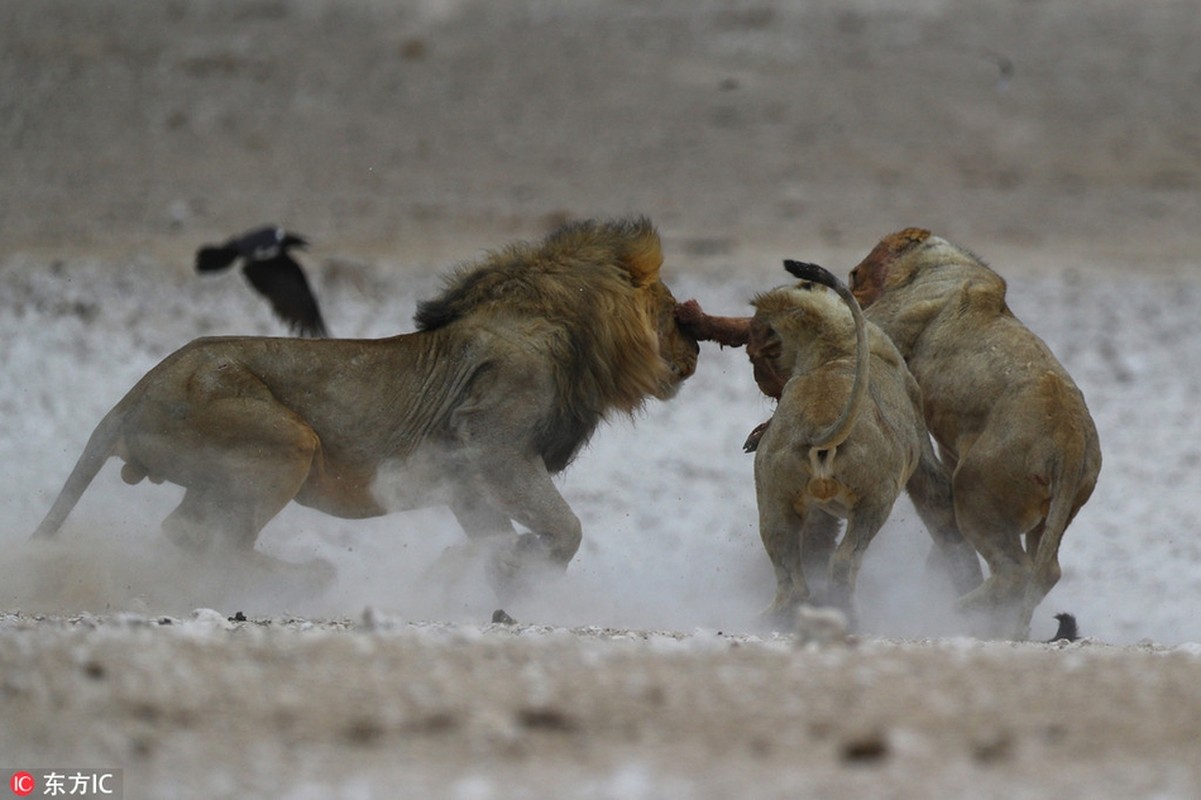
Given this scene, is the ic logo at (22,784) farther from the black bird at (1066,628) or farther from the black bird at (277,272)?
the black bird at (277,272)

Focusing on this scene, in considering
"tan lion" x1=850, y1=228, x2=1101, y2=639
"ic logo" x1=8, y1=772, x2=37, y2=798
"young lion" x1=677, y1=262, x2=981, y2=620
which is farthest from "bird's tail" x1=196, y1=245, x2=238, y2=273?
"ic logo" x1=8, y1=772, x2=37, y2=798

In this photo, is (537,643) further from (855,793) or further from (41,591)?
(41,591)

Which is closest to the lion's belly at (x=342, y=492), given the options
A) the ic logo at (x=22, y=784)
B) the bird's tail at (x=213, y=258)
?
the bird's tail at (x=213, y=258)

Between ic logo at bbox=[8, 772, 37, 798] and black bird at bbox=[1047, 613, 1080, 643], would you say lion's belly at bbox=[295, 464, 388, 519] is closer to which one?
black bird at bbox=[1047, 613, 1080, 643]

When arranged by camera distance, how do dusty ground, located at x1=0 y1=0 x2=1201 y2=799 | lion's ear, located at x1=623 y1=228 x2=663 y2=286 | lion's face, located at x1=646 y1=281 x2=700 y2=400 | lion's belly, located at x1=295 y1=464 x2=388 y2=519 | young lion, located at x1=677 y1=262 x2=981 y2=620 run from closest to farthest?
1. dusty ground, located at x1=0 y1=0 x2=1201 y2=799
2. young lion, located at x1=677 y1=262 x2=981 y2=620
3. lion's belly, located at x1=295 y1=464 x2=388 y2=519
4. lion's ear, located at x1=623 y1=228 x2=663 y2=286
5. lion's face, located at x1=646 y1=281 x2=700 y2=400

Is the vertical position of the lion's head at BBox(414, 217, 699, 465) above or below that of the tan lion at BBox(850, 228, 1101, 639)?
above

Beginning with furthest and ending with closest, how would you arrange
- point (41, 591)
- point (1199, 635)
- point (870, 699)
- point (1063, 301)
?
point (1063, 301) → point (1199, 635) → point (41, 591) → point (870, 699)

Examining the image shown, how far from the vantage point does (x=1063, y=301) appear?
17.8 m

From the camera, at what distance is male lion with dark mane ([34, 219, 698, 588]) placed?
8.72 metres

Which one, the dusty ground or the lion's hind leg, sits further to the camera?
the lion's hind leg

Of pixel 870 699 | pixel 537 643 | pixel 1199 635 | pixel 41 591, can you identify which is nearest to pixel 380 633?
pixel 537 643

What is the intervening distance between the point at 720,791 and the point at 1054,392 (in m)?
4.44

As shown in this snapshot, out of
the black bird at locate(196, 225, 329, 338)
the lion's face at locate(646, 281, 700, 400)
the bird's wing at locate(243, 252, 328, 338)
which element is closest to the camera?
the lion's face at locate(646, 281, 700, 400)

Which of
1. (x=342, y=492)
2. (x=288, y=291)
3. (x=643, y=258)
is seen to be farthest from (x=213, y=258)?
(x=643, y=258)
